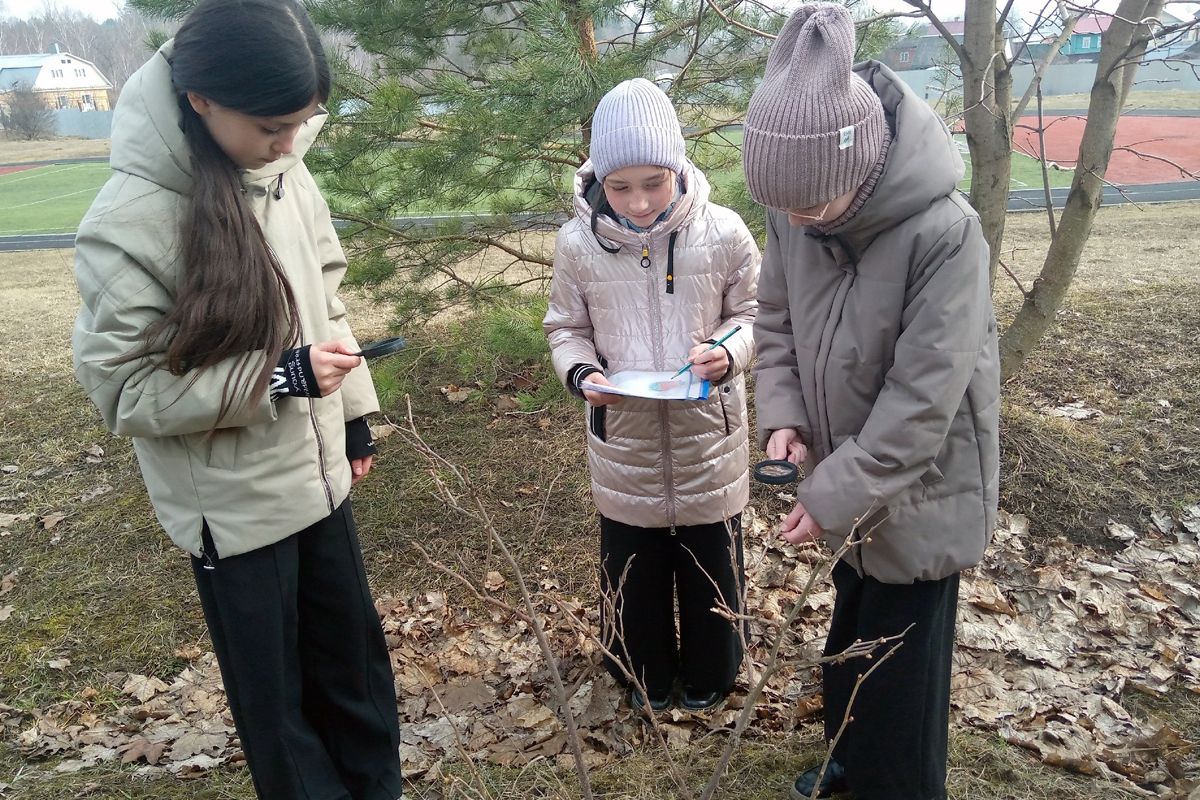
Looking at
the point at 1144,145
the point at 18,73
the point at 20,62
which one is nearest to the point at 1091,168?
the point at 1144,145

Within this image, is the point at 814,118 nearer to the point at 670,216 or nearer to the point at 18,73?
the point at 670,216

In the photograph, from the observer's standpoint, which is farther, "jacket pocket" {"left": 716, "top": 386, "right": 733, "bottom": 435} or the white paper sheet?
"jacket pocket" {"left": 716, "top": 386, "right": 733, "bottom": 435}

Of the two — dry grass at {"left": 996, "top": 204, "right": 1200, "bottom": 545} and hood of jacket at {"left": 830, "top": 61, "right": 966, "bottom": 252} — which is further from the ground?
hood of jacket at {"left": 830, "top": 61, "right": 966, "bottom": 252}

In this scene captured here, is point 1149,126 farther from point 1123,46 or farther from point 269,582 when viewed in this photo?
point 269,582

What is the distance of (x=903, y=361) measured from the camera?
153 cm

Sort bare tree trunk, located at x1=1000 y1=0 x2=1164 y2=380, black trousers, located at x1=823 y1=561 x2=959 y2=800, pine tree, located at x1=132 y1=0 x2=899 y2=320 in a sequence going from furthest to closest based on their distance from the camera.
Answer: bare tree trunk, located at x1=1000 y1=0 x2=1164 y2=380 → pine tree, located at x1=132 y1=0 x2=899 y2=320 → black trousers, located at x1=823 y1=561 x2=959 y2=800

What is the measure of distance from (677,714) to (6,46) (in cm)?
7787

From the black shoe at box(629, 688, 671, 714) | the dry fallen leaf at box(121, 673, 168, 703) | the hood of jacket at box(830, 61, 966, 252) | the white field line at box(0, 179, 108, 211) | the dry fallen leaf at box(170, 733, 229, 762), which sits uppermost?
the hood of jacket at box(830, 61, 966, 252)

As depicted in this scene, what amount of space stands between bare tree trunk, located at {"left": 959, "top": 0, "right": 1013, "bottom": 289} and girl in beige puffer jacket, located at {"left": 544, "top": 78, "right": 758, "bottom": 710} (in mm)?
1708

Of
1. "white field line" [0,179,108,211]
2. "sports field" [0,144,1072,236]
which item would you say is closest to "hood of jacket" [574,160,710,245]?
"sports field" [0,144,1072,236]

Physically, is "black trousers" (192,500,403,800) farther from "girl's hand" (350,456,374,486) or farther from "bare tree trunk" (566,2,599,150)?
"bare tree trunk" (566,2,599,150)

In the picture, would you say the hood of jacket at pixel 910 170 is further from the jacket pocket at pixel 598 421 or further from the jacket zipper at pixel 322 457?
the jacket zipper at pixel 322 457

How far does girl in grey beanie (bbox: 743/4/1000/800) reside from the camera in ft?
4.81

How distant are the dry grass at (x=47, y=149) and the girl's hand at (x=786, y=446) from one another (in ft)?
104
